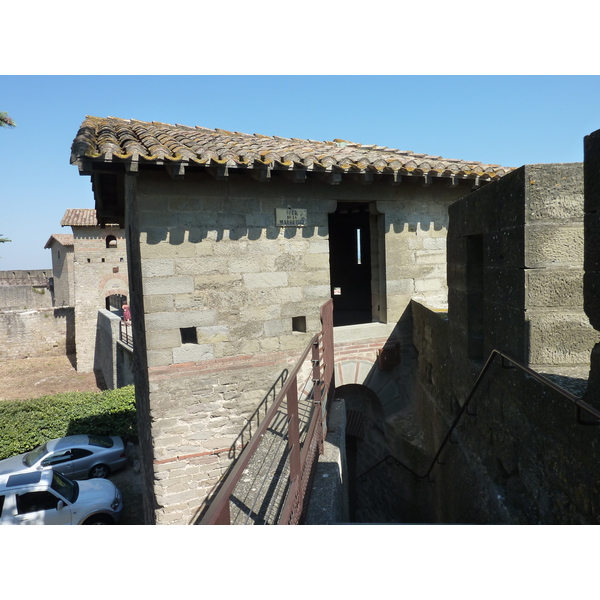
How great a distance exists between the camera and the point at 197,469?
5.92 m

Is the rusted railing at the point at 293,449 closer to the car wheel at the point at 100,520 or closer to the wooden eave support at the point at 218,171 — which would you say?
the wooden eave support at the point at 218,171

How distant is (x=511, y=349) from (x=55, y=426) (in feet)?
42.0

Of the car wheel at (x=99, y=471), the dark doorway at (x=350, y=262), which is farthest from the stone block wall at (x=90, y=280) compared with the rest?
the dark doorway at (x=350, y=262)

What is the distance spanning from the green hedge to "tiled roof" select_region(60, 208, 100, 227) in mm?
11260

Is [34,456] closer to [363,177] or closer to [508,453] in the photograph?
[363,177]

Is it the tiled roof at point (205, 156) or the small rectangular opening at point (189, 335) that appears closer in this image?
the tiled roof at point (205, 156)

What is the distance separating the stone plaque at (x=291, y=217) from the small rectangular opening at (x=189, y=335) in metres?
1.86

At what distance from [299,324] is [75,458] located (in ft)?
26.1

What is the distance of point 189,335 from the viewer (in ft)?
19.2

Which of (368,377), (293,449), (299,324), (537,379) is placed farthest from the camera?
(368,377)

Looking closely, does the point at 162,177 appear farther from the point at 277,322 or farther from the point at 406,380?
the point at 406,380

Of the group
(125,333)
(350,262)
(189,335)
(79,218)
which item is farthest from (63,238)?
(189,335)

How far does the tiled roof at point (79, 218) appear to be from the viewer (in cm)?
2230

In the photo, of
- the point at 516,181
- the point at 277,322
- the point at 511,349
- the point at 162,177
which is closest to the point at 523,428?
A: the point at 511,349
